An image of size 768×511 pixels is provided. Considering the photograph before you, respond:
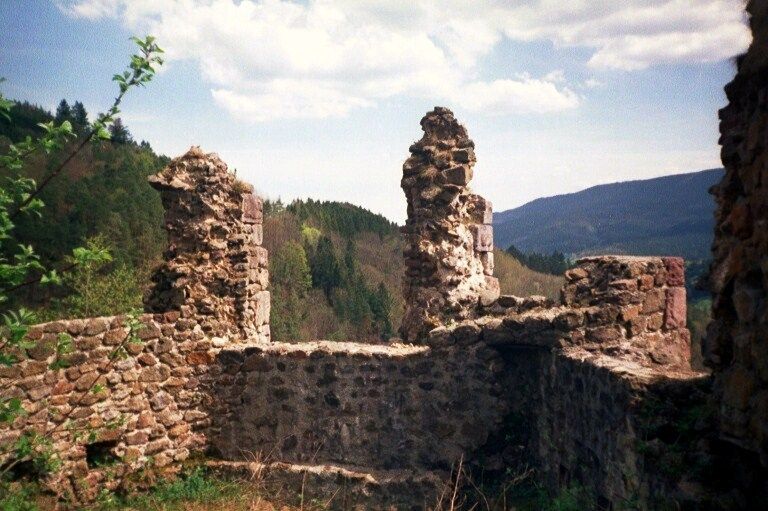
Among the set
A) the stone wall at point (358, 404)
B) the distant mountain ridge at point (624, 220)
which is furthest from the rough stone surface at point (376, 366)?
the distant mountain ridge at point (624, 220)

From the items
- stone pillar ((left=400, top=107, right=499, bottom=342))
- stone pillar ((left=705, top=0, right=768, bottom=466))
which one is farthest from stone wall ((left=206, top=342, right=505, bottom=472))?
stone pillar ((left=705, top=0, right=768, bottom=466))

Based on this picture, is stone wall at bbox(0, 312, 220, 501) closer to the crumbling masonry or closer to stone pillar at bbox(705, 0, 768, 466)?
the crumbling masonry

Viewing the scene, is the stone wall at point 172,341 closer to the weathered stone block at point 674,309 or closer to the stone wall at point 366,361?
the stone wall at point 366,361

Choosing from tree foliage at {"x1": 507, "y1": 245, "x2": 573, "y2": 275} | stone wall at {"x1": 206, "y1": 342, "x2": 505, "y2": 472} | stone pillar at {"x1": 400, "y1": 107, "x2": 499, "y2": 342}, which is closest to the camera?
stone wall at {"x1": 206, "y1": 342, "x2": 505, "y2": 472}

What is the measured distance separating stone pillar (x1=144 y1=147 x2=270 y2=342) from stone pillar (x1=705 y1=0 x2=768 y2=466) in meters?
5.65

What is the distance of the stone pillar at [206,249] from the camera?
808 centimetres

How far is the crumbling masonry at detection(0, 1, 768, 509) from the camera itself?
21.9 feet

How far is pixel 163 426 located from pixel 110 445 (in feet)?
1.97

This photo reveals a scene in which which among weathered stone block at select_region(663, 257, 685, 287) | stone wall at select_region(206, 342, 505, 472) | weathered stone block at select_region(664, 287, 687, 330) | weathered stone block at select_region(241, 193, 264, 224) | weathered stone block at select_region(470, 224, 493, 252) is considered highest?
weathered stone block at select_region(241, 193, 264, 224)

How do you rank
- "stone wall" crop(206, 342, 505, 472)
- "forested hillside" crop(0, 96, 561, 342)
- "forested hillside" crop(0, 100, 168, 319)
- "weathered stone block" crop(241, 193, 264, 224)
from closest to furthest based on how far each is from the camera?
"stone wall" crop(206, 342, 505, 472), "weathered stone block" crop(241, 193, 264, 224), "forested hillside" crop(0, 100, 168, 319), "forested hillside" crop(0, 96, 561, 342)

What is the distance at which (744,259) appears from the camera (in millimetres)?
3637

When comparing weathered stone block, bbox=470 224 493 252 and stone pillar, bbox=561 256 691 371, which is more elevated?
weathered stone block, bbox=470 224 493 252

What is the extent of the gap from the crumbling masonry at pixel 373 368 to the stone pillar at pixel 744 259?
1.37 meters

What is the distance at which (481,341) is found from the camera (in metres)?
7.54
